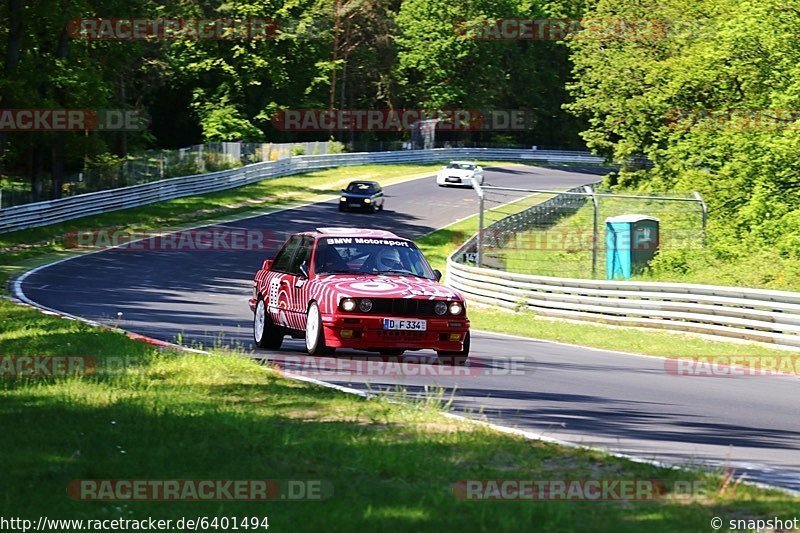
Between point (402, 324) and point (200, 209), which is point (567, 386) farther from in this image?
point (200, 209)

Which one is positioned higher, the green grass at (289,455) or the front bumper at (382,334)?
the green grass at (289,455)

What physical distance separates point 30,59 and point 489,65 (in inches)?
2121

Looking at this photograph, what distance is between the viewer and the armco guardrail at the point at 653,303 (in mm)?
20625

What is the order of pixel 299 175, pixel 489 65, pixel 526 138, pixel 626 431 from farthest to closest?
pixel 526 138
pixel 489 65
pixel 299 175
pixel 626 431

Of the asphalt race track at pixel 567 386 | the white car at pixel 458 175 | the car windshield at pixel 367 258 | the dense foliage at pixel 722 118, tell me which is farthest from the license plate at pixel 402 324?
the white car at pixel 458 175

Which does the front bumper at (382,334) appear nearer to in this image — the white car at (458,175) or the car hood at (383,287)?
the car hood at (383,287)

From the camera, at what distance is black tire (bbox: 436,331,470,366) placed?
606 inches

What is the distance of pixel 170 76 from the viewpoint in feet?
262

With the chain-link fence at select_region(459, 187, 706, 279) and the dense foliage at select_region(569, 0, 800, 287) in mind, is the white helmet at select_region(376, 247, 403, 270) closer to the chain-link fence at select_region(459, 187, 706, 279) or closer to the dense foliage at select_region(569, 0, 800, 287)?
the chain-link fence at select_region(459, 187, 706, 279)

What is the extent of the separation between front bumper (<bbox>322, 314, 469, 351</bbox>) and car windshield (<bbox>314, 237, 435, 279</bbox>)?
1286mm

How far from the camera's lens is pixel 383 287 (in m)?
15.2

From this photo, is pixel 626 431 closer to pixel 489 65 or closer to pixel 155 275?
pixel 155 275

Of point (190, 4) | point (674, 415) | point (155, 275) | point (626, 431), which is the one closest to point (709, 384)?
A: point (674, 415)

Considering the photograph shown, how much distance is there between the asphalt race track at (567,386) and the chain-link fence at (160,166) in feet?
49.1
